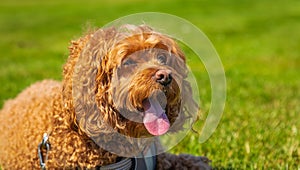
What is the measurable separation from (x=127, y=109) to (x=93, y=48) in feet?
1.81

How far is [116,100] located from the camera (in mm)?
4125

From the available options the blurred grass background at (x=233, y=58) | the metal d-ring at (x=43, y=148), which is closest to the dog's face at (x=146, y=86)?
the blurred grass background at (x=233, y=58)

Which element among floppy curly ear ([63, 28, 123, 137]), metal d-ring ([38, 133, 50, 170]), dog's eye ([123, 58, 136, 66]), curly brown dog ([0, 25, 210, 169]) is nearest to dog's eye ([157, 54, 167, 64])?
curly brown dog ([0, 25, 210, 169])

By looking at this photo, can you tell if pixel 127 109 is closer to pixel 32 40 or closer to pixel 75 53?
pixel 75 53

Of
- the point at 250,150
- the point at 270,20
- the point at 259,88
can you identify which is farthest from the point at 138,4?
the point at 250,150

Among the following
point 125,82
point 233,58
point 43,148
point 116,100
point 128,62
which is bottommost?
point 43,148

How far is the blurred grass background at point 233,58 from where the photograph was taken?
636 centimetres

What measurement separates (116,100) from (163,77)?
41cm

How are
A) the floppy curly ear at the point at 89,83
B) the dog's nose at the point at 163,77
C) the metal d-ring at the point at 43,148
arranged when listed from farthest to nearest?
the metal d-ring at the point at 43,148 < the floppy curly ear at the point at 89,83 < the dog's nose at the point at 163,77

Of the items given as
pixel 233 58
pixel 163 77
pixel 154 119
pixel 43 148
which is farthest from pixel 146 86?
pixel 233 58

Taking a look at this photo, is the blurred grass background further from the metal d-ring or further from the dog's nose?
the dog's nose

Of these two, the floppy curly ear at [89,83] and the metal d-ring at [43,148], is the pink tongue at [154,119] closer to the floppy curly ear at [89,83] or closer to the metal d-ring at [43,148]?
the floppy curly ear at [89,83]

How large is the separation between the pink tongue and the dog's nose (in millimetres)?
181

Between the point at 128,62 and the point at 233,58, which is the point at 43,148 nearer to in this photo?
the point at 128,62
